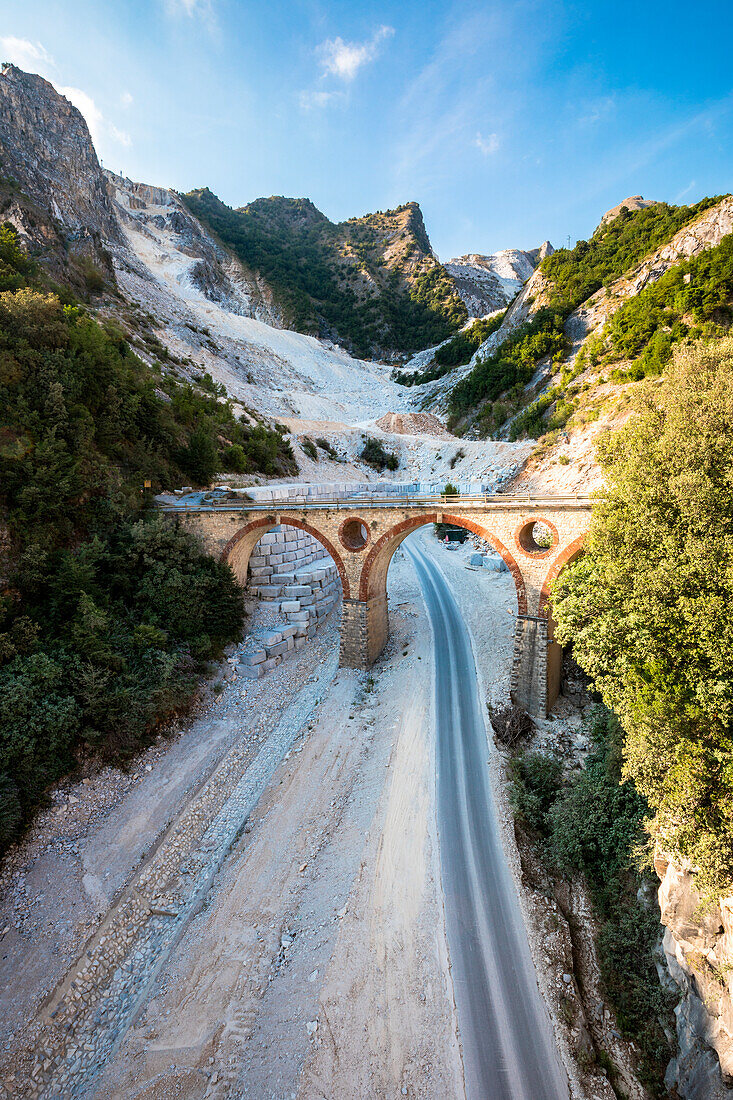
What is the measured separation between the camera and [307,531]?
912 inches

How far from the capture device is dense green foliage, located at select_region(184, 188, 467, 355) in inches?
4063

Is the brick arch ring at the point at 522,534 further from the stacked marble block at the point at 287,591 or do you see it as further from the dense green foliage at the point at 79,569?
the dense green foliage at the point at 79,569

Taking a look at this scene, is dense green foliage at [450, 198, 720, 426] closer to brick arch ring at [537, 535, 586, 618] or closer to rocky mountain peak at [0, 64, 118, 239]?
brick arch ring at [537, 535, 586, 618]

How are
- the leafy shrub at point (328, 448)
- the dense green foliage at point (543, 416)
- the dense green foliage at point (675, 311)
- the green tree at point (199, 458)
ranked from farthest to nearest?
1. the leafy shrub at point (328, 448)
2. the dense green foliage at point (543, 416)
3. the dense green foliage at point (675, 311)
4. the green tree at point (199, 458)

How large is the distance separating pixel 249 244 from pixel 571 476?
387 ft

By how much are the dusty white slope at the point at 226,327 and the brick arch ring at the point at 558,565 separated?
4281 cm

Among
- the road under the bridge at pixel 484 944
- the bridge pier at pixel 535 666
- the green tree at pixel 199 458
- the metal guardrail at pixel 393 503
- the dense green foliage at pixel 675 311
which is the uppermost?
the dense green foliage at pixel 675 311

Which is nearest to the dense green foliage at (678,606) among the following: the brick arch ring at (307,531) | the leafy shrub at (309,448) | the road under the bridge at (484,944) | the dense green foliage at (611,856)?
the dense green foliage at (611,856)

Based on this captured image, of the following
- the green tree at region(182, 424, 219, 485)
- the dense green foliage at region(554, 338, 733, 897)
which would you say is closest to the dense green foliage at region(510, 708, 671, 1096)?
the dense green foliage at region(554, 338, 733, 897)

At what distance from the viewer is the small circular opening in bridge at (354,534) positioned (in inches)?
874

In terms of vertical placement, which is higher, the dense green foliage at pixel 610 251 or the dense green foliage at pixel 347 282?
the dense green foliage at pixel 347 282

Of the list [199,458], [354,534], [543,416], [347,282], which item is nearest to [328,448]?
[199,458]

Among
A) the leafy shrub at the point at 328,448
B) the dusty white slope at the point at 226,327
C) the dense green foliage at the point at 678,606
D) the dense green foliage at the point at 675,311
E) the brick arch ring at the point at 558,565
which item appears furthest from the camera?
the dusty white slope at the point at 226,327

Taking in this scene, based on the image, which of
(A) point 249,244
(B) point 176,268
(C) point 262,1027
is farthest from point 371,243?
(C) point 262,1027
